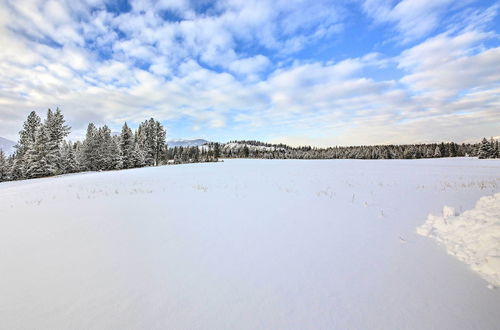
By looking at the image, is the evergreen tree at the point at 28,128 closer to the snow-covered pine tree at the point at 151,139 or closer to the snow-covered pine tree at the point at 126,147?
the snow-covered pine tree at the point at 126,147

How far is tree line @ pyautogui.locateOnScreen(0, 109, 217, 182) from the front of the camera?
34.3 meters

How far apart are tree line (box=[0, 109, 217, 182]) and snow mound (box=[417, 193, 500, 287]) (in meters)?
46.3

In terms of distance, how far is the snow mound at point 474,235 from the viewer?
3966mm

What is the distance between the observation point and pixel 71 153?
5116 cm

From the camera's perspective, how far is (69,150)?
50.8 meters

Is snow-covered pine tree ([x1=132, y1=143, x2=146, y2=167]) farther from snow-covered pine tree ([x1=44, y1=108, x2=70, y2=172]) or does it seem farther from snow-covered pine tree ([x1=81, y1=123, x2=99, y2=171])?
snow-covered pine tree ([x1=44, y1=108, x2=70, y2=172])

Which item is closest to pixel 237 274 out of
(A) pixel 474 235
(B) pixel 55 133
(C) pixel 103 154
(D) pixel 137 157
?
(A) pixel 474 235

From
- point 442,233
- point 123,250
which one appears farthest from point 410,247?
point 123,250

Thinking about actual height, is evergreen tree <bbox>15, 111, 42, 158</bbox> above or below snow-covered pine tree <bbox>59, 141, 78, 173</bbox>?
above

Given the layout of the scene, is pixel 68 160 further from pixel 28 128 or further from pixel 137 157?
pixel 137 157

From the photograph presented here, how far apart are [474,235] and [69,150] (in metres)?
66.0

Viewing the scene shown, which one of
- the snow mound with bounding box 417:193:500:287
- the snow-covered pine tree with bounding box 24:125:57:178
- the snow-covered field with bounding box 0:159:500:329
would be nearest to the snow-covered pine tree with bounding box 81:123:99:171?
the snow-covered pine tree with bounding box 24:125:57:178

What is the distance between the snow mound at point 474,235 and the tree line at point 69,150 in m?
46.3

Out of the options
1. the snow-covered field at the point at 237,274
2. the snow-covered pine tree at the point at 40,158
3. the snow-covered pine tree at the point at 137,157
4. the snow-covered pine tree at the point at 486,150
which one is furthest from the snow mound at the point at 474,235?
the snow-covered pine tree at the point at 486,150
